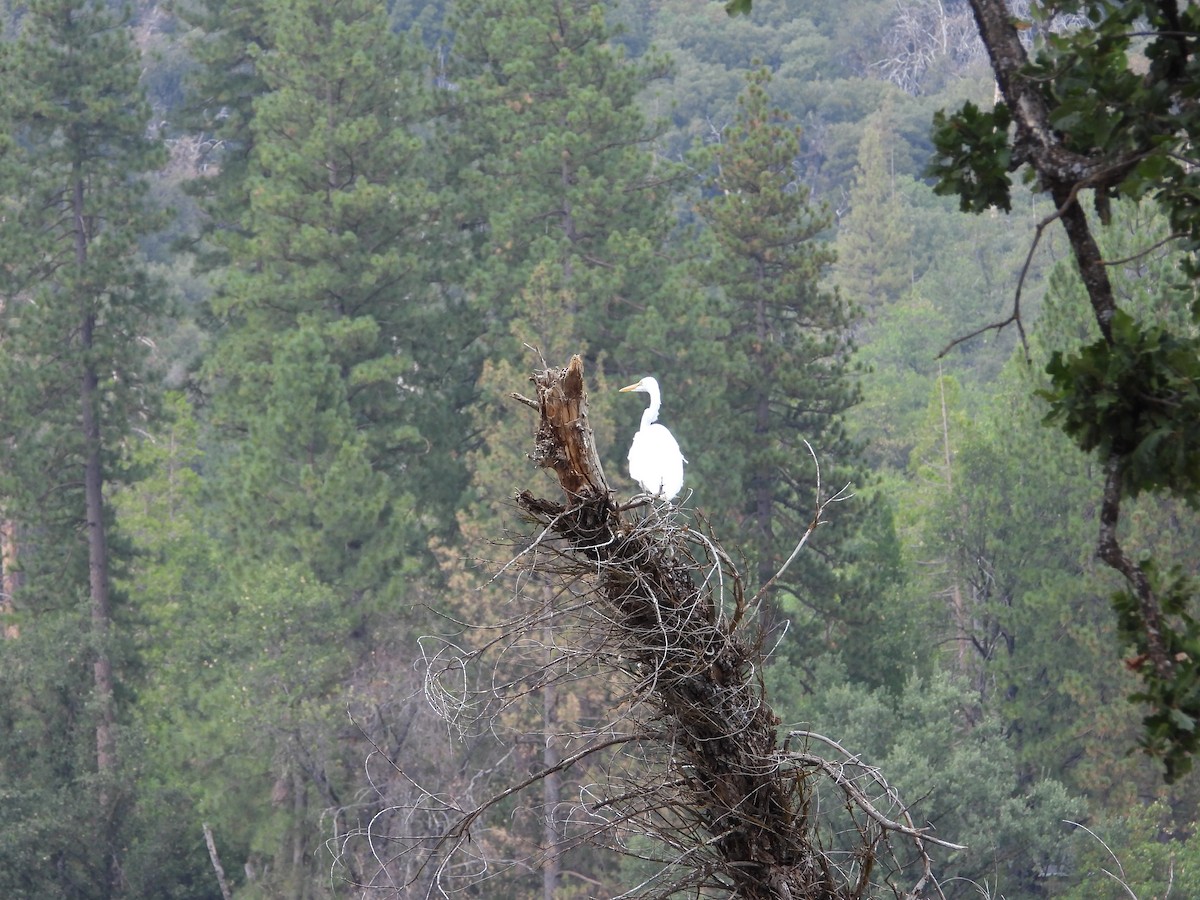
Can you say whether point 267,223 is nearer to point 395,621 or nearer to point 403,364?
point 403,364

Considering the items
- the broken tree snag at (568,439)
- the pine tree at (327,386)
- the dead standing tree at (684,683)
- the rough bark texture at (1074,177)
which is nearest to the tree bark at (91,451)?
the pine tree at (327,386)

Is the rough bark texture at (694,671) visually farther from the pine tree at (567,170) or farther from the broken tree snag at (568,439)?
the pine tree at (567,170)

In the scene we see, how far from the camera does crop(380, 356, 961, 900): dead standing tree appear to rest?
421 cm

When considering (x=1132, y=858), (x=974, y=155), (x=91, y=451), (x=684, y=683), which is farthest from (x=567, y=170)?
(x=974, y=155)

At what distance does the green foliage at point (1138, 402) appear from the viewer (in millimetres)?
3549

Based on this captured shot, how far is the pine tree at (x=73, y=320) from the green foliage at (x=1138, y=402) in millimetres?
20866

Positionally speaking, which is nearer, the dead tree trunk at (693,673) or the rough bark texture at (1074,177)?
the rough bark texture at (1074,177)

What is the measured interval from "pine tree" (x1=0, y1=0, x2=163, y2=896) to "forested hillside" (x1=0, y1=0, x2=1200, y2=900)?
64 millimetres

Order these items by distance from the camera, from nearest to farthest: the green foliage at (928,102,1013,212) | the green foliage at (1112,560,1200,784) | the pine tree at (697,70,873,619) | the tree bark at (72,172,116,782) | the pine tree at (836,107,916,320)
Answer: the green foliage at (1112,560,1200,784) → the green foliage at (928,102,1013,212) → the pine tree at (697,70,873,619) → the tree bark at (72,172,116,782) → the pine tree at (836,107,916,320)

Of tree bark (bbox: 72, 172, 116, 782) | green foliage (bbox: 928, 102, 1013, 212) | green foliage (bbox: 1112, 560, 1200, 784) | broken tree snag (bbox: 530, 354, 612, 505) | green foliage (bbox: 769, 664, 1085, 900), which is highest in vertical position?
green foliage (bbox: 928, 102, 1013, 212)

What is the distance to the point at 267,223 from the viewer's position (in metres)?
23.7

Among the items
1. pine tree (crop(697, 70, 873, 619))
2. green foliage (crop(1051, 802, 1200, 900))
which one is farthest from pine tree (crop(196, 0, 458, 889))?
green foliage (crop(1051, 802, 1200, 900))

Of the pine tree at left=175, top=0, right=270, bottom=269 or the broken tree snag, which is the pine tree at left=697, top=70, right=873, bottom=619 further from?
the broken tree snag

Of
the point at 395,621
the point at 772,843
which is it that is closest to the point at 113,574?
the point at 395,621
